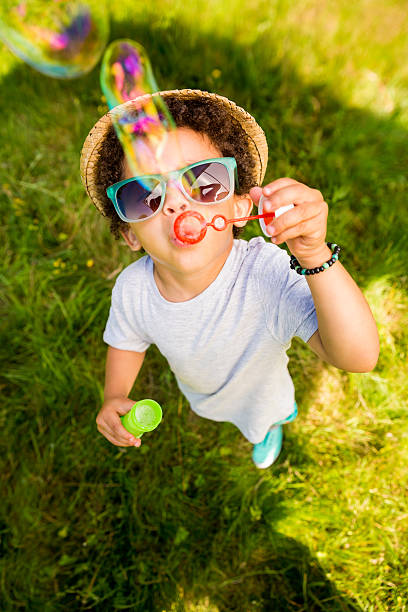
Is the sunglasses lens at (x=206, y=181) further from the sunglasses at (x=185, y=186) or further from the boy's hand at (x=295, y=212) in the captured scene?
the boy's hand at (x=295, y=212)

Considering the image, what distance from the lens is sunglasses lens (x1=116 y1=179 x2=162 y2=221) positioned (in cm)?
131

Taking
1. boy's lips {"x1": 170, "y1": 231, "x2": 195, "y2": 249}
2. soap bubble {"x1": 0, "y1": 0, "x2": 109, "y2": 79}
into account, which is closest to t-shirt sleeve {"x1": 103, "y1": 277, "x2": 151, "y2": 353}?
boy's lips {"x1": 170, "y1": 231, "x2": 195, "y2": 249}

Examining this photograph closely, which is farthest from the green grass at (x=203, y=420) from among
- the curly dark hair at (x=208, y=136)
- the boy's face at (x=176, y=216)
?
the boy's face at (x=176, y=216)

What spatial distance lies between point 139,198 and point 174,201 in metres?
0.12

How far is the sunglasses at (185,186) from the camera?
4.18 ft

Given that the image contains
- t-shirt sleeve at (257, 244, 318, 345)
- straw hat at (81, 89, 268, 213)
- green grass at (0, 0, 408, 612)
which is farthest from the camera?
green grass at (0, 0, 408, 612)

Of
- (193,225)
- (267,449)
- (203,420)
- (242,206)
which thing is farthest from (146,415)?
(203,420)

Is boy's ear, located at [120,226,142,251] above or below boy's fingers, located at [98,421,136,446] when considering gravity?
above

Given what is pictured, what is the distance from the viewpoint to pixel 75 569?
2213 mm

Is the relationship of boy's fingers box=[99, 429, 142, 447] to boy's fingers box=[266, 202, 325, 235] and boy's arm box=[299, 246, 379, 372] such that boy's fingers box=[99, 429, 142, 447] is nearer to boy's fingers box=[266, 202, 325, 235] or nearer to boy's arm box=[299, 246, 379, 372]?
boy's arm box=[299, 246, 379, 372]

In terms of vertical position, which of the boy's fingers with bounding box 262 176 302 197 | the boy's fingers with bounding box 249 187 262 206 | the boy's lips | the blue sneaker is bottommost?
the blue sneaker

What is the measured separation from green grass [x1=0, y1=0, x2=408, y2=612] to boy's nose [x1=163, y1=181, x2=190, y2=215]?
1.39m

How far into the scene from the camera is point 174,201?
4.24 feet

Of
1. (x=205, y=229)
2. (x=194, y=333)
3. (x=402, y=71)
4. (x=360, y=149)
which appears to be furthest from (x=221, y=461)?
(x=402, y=71)
